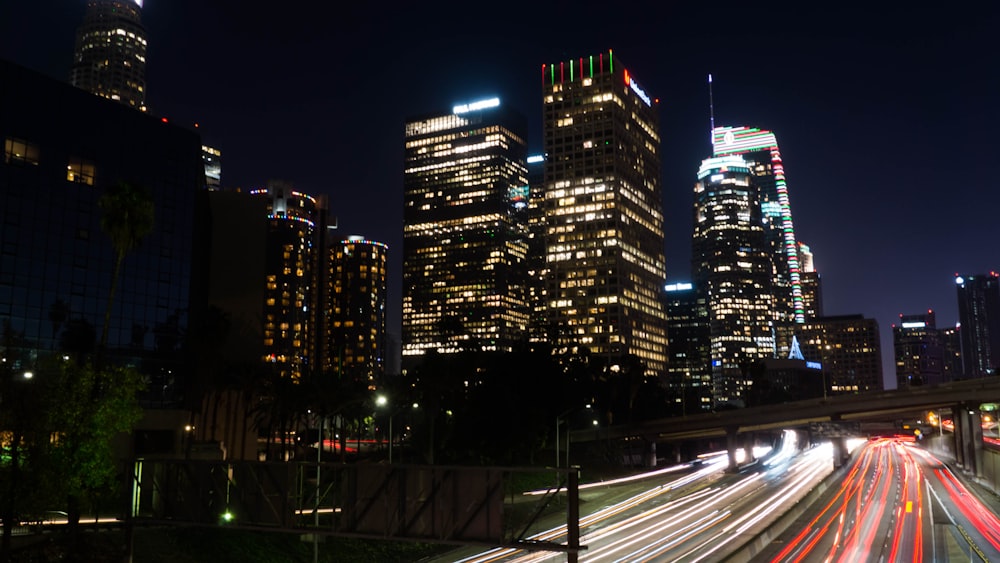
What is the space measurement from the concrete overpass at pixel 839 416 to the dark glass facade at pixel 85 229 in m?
77.9

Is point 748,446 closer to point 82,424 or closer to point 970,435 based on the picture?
point 970,435

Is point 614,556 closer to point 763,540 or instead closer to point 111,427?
point 763,540

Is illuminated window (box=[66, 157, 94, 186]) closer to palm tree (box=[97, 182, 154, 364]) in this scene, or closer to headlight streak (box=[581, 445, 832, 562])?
palm tree (box=[97, 182, 154, 364])

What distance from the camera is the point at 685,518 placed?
74188 mm

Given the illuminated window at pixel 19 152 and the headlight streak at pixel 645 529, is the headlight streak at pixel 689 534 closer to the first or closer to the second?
the headlight streak at pixel 645 529

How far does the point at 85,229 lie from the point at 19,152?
9.66m

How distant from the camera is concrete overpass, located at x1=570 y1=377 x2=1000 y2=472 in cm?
11375

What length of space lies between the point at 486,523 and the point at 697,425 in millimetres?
118286

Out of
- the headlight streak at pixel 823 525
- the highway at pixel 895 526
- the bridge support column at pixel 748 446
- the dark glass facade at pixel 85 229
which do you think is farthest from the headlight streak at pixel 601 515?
the dark glass facade at pixel 85 229

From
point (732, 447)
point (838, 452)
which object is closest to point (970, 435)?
point (838, 452)

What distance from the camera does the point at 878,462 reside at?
142250 millimetres

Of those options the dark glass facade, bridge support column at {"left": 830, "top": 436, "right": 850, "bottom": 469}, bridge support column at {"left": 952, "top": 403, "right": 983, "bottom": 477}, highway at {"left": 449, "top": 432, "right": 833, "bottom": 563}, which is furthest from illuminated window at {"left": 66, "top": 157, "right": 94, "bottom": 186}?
bridge support column at {"left": 952, "top": 403, "right": 983, "bottom": 477}

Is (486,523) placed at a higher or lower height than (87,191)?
lower

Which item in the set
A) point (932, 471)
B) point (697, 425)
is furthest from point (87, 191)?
point (932, 471)
